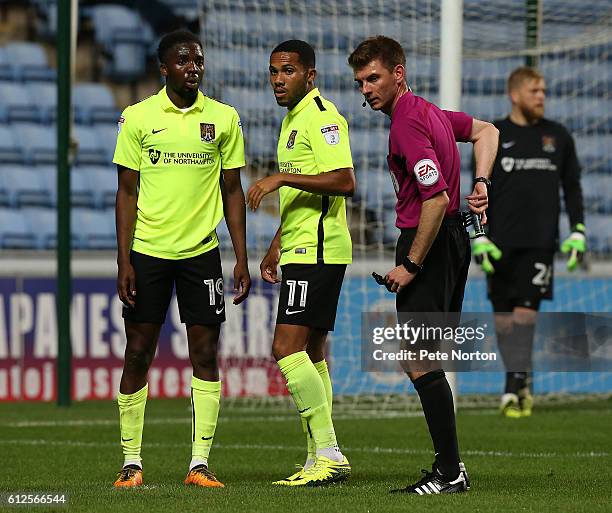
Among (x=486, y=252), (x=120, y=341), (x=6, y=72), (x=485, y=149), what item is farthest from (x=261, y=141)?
(x=485, y=149)

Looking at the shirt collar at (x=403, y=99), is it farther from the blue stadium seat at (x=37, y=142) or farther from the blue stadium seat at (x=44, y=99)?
the blue stadium seat at (x=44, y=99)

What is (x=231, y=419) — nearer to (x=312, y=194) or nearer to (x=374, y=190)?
(x=374, y=190)

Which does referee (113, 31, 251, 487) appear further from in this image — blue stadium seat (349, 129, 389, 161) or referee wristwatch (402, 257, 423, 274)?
blue stadium seat (349, 129, 389, 161)

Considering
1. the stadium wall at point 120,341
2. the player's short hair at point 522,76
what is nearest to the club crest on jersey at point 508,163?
the player's short hair at point 522,76

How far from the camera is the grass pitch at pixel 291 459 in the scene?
17.8 ft

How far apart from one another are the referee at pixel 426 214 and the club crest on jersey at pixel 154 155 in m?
0.95

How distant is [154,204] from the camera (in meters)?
6.23

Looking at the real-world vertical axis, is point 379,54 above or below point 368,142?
above

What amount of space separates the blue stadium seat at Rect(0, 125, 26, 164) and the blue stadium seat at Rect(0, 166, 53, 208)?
0.15 meters

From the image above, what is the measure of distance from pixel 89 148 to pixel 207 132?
9.40 m

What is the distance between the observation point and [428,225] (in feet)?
18.6

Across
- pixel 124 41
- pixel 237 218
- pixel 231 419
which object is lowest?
pixel 231 419

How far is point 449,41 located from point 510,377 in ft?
8.00

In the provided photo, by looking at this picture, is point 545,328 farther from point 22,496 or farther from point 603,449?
point 22,496
